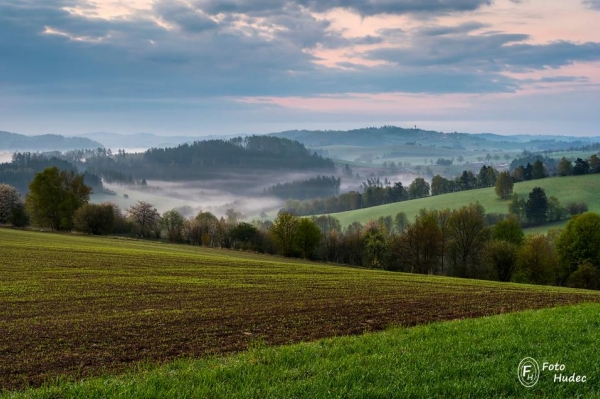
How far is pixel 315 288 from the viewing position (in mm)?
29766

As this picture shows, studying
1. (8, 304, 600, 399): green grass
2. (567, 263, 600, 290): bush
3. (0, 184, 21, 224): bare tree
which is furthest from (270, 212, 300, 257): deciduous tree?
(8, 304, 600, 399): green grass

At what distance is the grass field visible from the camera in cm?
1298

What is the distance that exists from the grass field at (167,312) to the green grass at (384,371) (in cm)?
255

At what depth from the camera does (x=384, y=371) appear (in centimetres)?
923

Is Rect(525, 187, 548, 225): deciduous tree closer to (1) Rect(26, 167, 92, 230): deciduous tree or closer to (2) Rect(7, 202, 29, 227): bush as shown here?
(1) Rect(26, 167, 92, 230): deciduous tree

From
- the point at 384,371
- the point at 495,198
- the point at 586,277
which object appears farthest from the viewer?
the point at 495,198

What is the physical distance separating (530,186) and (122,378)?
6982 inches

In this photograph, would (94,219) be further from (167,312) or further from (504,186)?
(504,186)

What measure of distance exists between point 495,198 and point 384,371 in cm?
16651

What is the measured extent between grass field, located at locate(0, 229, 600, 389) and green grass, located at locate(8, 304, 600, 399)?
2.55 metres

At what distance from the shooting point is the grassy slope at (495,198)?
146m

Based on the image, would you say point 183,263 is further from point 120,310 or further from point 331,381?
point 331,381

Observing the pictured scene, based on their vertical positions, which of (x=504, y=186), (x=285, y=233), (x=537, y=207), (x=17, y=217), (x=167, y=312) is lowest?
(x=285, y=233)

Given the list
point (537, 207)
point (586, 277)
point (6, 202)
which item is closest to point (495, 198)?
point (537, 207)
